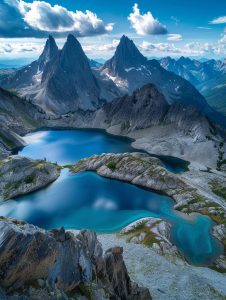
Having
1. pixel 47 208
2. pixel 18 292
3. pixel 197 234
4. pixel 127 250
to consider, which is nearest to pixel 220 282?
pixel 127 250

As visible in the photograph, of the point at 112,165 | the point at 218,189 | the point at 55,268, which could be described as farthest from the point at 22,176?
the point at 55,268

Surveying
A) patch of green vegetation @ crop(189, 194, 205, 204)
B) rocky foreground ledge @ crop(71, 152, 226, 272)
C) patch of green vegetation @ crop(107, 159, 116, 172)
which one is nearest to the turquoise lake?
rocky foreground ledge @ crop(71, 152, 226, 272)

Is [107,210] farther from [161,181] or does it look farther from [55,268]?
[55,268]

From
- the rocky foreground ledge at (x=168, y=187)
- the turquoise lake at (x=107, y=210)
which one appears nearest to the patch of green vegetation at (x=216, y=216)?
the rocky foreground ledge at (x=168, y=187)

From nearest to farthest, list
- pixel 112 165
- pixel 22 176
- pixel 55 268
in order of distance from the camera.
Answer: pixel 55 268 < pixel 22 176 < pixel 112 165

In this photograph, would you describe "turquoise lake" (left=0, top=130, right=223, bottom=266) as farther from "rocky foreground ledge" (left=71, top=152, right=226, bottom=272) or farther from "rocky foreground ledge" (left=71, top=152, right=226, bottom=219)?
"rocky foreground ledge" (left=71, top=152, right=226, bottom=219)

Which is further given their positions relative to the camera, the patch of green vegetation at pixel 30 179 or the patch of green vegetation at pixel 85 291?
the patch of green vegetation at pixel 30 179

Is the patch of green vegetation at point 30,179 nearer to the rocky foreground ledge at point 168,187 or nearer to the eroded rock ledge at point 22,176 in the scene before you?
the eroded rock ledge at point 22,176
